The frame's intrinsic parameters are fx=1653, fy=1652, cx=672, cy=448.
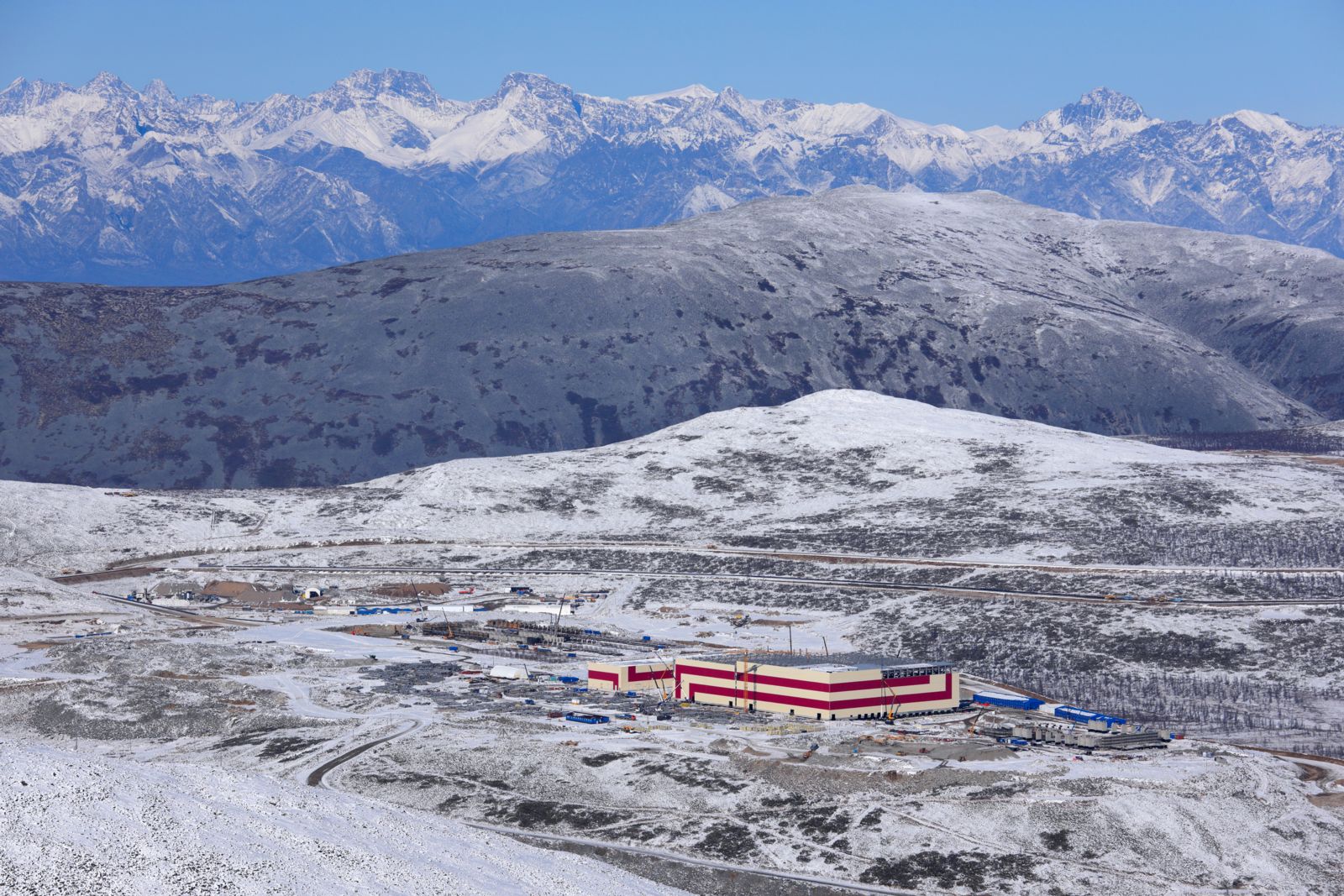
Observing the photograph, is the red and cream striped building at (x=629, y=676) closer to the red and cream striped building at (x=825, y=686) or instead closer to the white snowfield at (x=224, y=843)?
the red and cream striped building at (x=825, y=686)

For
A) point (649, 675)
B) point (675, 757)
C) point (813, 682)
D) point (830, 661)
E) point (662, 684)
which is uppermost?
point (830, 661)

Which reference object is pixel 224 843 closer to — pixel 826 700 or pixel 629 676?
pixel 826 700

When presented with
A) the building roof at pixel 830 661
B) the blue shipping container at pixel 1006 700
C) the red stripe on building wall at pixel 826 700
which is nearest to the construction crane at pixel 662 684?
the building roof at pixel 830 661

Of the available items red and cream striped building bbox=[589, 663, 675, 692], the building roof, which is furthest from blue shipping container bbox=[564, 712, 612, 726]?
the building roof

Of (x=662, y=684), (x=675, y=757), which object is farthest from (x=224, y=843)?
(x=662, y=684)

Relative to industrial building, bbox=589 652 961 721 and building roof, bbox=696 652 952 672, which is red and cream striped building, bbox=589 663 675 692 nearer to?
industrial building, bbox=589 652 961 721

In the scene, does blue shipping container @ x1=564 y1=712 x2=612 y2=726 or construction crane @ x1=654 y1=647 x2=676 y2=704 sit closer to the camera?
blue shipping container @ x1=564 y1=712 x2=612 y2=726

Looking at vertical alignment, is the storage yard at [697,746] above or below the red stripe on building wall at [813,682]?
below
